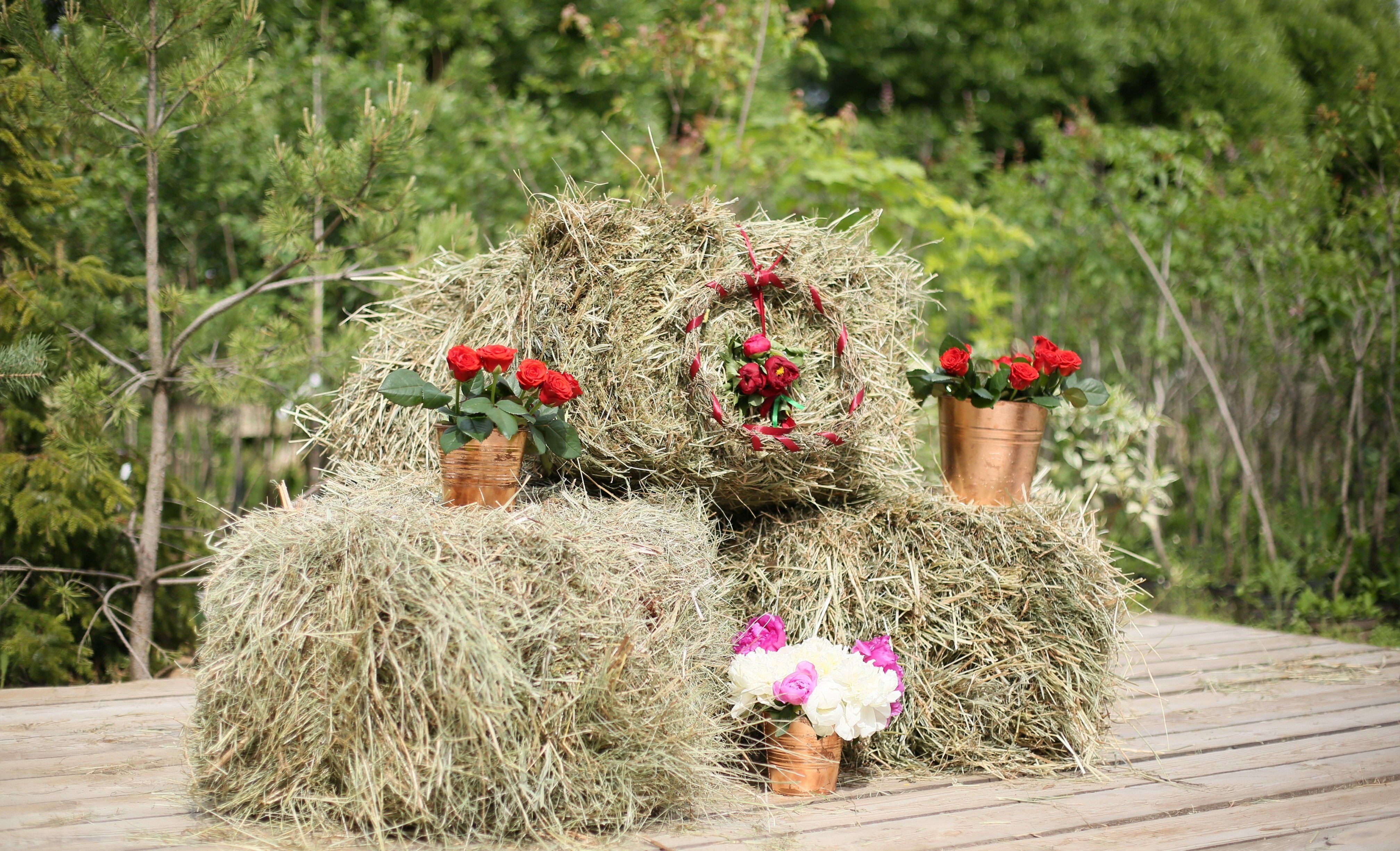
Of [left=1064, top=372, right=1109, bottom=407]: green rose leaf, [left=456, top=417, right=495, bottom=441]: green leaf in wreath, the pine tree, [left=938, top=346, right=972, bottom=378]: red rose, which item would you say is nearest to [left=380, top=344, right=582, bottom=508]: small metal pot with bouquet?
[left=456, top=417, right=495, bottom=441]: green leaf in wreath

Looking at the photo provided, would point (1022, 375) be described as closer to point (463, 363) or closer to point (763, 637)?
point (763, 637)

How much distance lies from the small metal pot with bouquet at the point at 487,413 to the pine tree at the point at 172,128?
4.57 ft

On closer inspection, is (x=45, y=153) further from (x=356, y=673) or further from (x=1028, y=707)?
(x=1028, y=707)

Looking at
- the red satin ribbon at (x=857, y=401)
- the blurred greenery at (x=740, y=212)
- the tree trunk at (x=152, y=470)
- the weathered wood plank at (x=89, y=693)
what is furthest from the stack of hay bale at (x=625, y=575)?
the weathered wood plank at (x=89, y=693)

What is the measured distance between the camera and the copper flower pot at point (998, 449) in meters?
3.01

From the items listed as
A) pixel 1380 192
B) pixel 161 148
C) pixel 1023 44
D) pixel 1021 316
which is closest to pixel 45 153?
pixel 161 148

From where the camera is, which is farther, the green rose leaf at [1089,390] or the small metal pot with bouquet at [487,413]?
the green rose leaf at [1089,390]

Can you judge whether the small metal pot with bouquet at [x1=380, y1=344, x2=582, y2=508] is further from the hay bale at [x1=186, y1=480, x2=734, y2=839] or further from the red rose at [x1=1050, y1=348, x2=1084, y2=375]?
the red rose at [x1=1050, y1=348, x2=1084, y2=375]

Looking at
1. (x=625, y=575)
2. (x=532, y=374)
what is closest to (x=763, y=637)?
(x=625, y=575)

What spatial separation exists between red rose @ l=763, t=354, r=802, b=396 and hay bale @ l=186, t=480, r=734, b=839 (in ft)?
1.90

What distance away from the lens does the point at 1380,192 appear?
190 inches

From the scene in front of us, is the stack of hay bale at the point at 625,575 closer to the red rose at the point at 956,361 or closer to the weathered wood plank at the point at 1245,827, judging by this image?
the red rose at the point at 956,361

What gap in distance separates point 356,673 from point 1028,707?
1.74 metres

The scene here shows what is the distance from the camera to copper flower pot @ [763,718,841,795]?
8.21 feet
